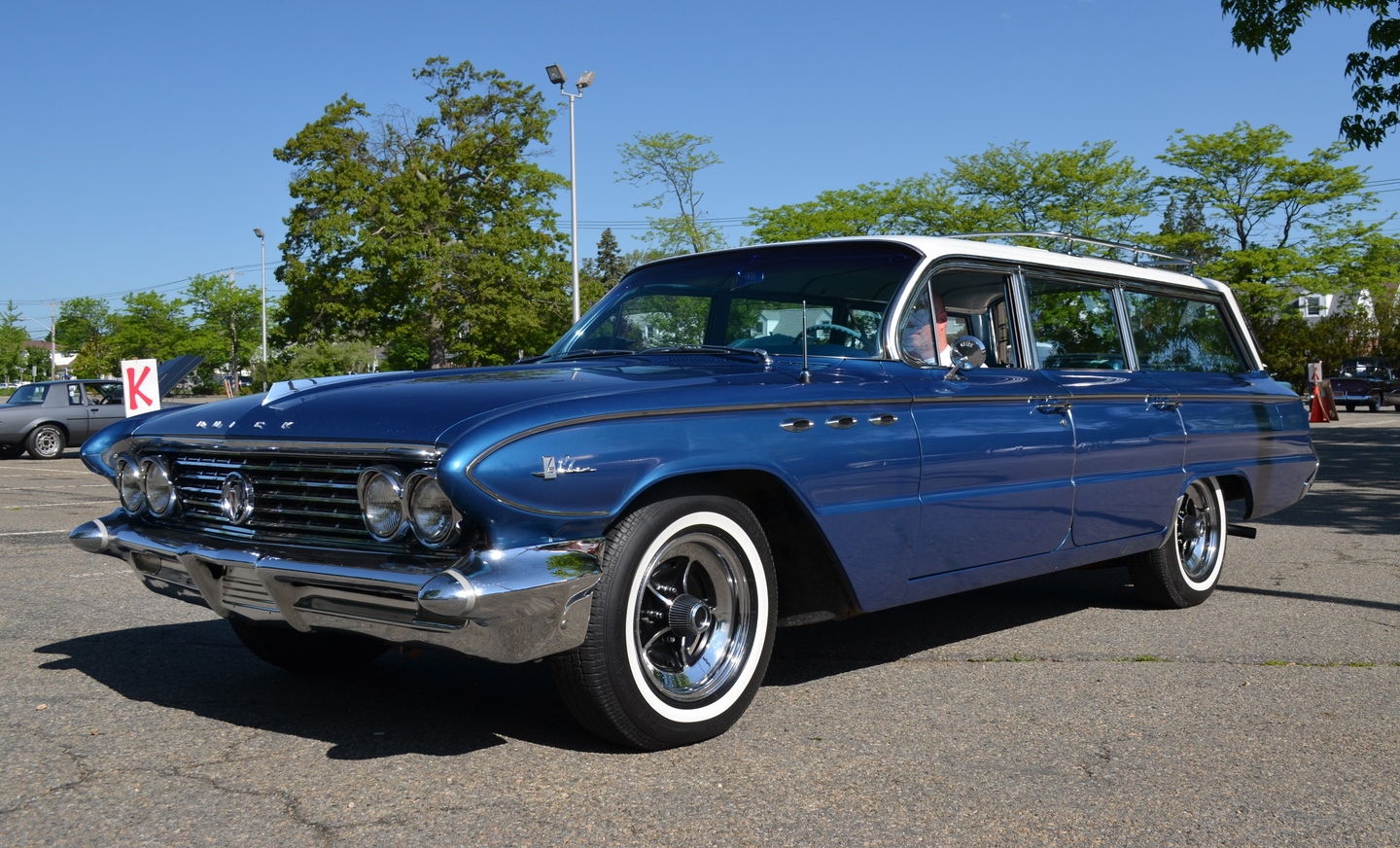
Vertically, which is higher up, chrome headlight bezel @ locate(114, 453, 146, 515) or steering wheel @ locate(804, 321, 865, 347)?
steering wheel @ locate(804, 321, 865, 347)

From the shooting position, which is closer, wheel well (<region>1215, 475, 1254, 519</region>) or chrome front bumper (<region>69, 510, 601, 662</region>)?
chrome front bumper (<region>69, 510, 601, 662</region>)

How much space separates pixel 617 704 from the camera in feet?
11.1

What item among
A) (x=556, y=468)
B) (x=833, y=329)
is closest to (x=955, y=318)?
(x=833, y=329)

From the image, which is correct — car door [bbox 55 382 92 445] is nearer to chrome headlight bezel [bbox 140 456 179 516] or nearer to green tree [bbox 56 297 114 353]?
chrome headlight bezel [bbox 140 456 179 516]

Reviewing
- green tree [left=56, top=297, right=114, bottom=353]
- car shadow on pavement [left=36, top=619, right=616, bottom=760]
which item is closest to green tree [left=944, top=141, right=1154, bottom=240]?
car shadow on pavement [left=36, top=619, right=616, bottom=760]

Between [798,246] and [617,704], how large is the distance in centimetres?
215

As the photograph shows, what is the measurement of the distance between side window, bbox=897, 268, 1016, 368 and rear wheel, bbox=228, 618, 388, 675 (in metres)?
2.25

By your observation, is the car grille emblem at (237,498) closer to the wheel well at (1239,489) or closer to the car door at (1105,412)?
the car door at (1105,412)

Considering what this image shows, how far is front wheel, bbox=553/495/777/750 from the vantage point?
3.34m

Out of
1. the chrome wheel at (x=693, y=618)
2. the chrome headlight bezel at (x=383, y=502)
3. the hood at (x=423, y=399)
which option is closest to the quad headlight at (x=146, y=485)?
the hood at (x=423, y=399)

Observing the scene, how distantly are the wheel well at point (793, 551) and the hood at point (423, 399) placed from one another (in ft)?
1.02

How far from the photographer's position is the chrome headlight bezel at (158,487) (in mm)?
3893

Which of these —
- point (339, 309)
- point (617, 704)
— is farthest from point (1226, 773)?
point (339, 309)

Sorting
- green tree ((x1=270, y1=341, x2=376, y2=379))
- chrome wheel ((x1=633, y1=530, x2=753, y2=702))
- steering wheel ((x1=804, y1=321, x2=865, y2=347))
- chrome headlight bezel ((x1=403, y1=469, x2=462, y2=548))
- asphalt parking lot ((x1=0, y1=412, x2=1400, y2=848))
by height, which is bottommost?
asphalt parking lot ((x1=0, y1=412, x2=1400, y2=848))
